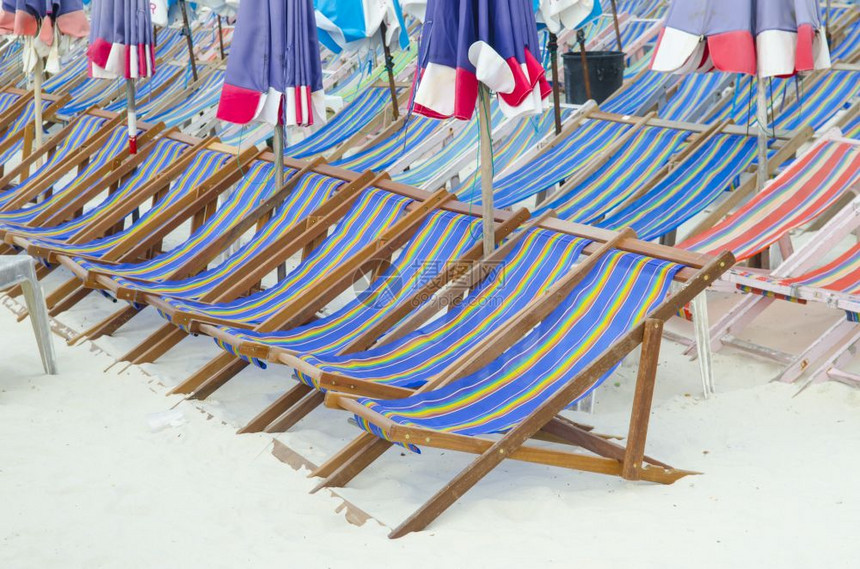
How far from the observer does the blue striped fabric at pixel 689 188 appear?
191 inches

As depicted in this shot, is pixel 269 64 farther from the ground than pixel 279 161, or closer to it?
farther from the ground

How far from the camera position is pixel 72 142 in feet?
22.9

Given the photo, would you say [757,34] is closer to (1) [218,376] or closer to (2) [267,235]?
(2) [267,235]

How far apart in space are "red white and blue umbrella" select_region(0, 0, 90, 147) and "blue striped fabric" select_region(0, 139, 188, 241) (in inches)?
49.5

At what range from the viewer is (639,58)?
870 centimetres

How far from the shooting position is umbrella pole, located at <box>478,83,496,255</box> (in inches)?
149

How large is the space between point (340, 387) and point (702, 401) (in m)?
1.53

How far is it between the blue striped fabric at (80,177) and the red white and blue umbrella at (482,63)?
2954 millimetres

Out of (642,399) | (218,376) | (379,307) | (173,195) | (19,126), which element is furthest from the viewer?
→ (19,126)

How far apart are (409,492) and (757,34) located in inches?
97.8

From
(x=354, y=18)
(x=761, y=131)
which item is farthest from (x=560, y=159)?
(x=354, y=18)

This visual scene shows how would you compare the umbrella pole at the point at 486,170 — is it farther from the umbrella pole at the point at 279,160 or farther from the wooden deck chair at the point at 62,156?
the wooden deck chair at the point at 62,156

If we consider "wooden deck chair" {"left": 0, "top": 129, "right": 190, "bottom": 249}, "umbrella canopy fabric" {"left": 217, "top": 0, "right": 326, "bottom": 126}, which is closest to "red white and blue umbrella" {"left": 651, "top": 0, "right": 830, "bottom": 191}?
"umbrella canopy fabric" {"left": 217, "top": 0, "right": 326, "bottom": 126}

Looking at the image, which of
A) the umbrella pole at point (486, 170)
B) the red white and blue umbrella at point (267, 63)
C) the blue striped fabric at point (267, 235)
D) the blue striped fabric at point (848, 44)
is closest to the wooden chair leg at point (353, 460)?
the umbrella pole at point (486, 170)
